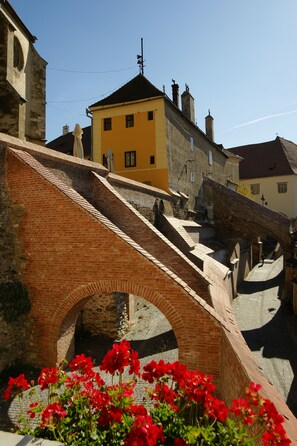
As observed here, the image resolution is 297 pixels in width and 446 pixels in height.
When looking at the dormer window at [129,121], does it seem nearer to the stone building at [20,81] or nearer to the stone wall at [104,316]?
the stone building at [20,81]

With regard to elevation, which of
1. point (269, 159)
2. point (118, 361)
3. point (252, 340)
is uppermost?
point (269, 159)

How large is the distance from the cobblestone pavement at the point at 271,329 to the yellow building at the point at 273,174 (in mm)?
18986

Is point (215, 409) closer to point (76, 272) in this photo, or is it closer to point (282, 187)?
point (76, 272)

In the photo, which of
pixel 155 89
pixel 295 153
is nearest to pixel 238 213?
pixel 155 89

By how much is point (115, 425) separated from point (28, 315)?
5.87 meters

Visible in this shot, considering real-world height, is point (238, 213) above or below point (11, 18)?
below

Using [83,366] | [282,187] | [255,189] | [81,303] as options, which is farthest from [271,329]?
[255,189]

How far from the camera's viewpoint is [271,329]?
14.5m

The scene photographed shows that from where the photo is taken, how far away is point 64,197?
308 inches

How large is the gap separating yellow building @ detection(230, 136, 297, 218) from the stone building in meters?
32.0

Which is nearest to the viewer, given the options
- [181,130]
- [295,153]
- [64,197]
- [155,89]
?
[64,197]

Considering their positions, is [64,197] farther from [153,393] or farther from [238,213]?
[238,213]

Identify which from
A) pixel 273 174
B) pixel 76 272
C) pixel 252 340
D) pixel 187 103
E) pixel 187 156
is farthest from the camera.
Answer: pixel 273 174

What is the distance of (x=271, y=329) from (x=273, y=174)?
32.1 meters
